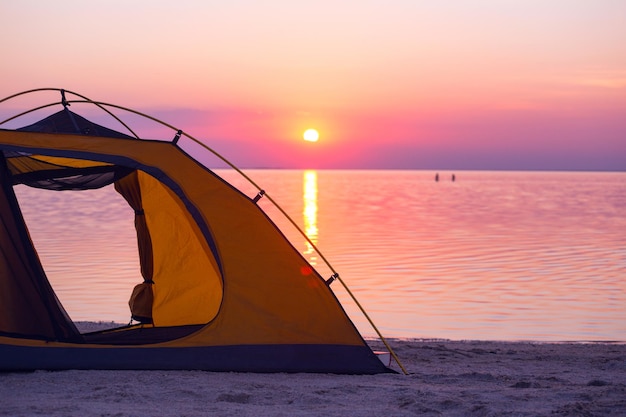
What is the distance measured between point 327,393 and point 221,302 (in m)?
1.47

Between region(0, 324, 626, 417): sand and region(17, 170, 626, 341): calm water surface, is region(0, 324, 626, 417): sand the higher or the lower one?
the lower one

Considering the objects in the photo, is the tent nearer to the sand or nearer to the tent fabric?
the tent fabric

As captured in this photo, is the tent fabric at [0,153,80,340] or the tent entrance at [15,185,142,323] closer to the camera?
the tent fabric at [0,153,80,340]

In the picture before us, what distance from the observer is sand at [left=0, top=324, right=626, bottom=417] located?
635 centimetres

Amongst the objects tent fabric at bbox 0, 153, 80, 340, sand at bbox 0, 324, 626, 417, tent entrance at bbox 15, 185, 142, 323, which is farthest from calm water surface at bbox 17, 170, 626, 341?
tent fabric at bbox 0, 153, 80, 340

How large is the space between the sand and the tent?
181 millimetres

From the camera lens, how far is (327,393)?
22.8 ft

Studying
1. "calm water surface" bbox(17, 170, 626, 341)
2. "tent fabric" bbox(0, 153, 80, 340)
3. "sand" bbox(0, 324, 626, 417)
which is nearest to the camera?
"sand" bbox(0, 324, 626, 417)

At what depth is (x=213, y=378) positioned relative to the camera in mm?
7430

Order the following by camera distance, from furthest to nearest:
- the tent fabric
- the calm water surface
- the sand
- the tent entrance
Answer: the tent entrance, the calm water surface, the tent fabric, the sand

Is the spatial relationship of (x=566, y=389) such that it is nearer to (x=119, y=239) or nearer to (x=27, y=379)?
(x=27, y=379)

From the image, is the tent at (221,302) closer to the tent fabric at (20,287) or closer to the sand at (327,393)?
the tent fabric at (20,287)

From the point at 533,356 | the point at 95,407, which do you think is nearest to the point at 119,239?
the point at 533,356

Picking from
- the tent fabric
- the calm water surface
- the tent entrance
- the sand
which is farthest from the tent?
the tent entrance
